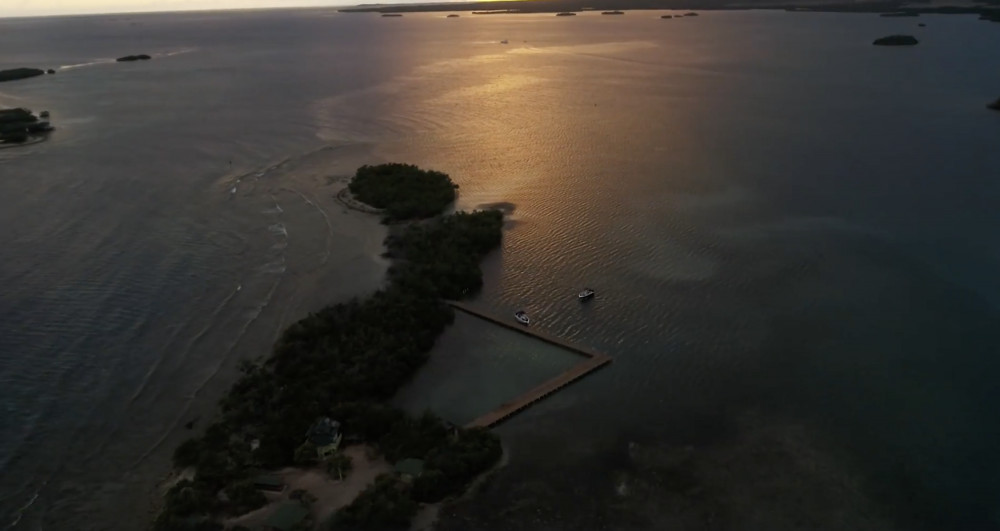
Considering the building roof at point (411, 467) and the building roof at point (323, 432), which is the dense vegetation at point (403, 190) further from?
the building roof at point (411, 467)

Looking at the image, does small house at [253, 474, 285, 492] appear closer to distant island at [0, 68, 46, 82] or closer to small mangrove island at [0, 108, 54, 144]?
small mangrove island at [0, 108, 54, 144]

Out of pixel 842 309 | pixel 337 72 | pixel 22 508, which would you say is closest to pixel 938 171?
pixel 842 309

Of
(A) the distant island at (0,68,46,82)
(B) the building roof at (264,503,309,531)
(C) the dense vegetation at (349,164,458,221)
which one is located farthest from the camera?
(A) the distant island at (0,68,46,82)

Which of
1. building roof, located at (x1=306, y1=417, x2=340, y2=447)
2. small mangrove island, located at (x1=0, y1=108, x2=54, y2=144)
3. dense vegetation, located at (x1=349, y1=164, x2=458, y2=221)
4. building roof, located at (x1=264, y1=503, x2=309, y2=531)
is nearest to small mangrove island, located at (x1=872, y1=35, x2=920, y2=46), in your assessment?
dense vegetation, located at (x1=349, y1=164, x2=458, y2=221)

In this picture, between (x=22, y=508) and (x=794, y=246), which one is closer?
(x=22, y=508)

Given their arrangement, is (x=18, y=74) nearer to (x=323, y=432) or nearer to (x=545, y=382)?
(x=323, y=432)

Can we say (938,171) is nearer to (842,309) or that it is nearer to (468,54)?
(842,309)
